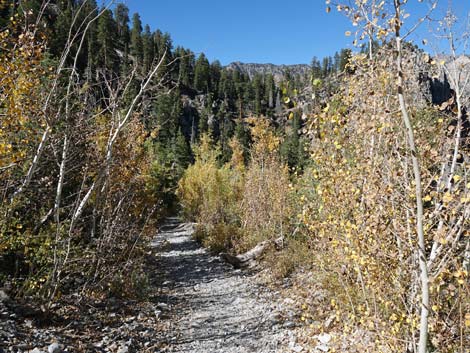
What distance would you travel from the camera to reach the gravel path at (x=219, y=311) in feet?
19.2

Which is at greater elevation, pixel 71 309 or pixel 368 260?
pixel 368 260

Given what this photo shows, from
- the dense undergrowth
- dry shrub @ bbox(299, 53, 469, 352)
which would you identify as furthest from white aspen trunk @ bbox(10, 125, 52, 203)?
dry shrub @ bbox(299, 53, 469, 352)

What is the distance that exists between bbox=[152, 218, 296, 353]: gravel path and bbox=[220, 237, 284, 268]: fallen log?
0.93ft

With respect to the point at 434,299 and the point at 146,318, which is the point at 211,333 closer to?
the point at 146,318

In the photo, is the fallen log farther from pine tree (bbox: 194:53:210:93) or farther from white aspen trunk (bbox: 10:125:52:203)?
pine tree (bbox: 194:53:210:93)

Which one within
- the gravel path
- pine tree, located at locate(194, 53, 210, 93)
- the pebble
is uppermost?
pine tree, located at locate(194, 53, 210, 93)

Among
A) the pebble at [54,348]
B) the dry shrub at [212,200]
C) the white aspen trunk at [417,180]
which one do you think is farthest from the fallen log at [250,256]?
the white aspen trunk at [417,180]

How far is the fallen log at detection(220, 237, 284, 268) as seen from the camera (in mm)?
11664

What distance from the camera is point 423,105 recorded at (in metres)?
3.51

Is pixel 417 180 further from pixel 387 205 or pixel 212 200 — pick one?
pixel 212 200

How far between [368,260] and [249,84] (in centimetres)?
9101

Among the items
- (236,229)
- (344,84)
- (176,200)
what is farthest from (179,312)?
(176,200)

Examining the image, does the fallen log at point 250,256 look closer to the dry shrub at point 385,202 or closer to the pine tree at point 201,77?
the dry shrub at point 385,202

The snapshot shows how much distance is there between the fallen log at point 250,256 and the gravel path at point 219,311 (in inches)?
11.1
